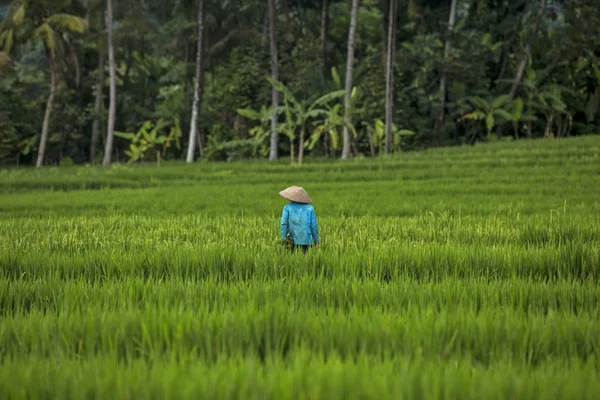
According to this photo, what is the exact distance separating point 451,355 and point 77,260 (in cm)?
306

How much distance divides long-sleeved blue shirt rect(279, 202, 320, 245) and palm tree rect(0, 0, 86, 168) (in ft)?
66.6

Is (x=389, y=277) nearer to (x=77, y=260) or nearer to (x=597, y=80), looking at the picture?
(x=77, y=260)

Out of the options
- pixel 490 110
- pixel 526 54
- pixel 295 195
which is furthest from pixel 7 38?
pixel 295 195

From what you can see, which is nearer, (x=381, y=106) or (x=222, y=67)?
(x=381, y=106)

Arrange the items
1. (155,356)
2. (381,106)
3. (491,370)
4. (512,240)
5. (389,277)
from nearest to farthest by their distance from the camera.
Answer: (491,370) < (155,356) < (389,277) < (512,240) < (381,106)

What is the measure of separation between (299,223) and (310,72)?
2129cm

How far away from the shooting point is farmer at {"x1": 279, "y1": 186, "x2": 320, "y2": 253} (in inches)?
210

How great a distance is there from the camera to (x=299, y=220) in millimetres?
5363

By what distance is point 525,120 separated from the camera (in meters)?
24.2

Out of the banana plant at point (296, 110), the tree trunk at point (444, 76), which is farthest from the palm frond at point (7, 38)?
the tree trunk at point (444, 76)

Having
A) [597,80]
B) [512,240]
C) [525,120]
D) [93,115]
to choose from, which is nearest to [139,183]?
[512,240]

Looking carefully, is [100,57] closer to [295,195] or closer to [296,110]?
[296,110]

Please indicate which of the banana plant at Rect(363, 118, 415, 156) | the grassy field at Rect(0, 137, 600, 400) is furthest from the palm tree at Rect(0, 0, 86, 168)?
the grassy field at Rect(0, 137, 600, 400)

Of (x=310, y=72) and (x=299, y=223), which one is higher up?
(x=310, y=72)
